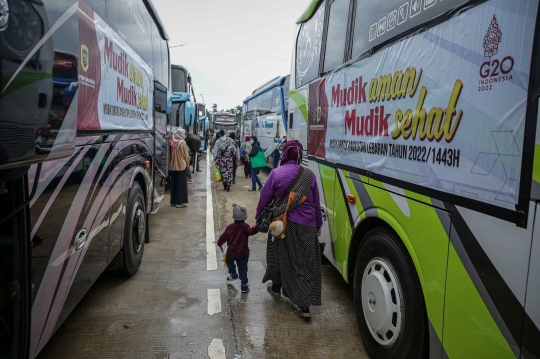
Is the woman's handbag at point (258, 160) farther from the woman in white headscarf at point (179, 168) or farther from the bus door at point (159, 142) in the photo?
the bus door at point (159, 142)

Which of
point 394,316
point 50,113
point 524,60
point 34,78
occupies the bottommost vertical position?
point 394,316

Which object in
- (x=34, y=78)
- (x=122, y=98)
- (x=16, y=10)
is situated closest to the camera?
(x=16, y=10)

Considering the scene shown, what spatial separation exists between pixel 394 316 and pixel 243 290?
209cm

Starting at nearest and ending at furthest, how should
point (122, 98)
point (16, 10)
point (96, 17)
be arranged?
1. point (16, 10)
2. point (96, 17)
3. point (122, 98)

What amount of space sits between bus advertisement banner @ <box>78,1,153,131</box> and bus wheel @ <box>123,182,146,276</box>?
0.86m

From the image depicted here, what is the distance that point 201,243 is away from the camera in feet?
22.0

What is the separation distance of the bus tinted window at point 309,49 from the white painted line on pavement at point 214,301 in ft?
9.64

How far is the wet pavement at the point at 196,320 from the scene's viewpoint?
135 inches

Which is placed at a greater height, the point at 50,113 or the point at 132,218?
the point at 50,113

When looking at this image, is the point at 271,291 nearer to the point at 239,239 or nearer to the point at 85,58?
the point at 239,239

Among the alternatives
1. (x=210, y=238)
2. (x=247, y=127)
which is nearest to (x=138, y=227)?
(x=210, y=238)

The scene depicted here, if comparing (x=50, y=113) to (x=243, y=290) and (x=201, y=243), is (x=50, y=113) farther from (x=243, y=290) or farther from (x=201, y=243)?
(x=201, y=243)

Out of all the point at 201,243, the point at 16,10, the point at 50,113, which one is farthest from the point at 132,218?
the point at 16,10

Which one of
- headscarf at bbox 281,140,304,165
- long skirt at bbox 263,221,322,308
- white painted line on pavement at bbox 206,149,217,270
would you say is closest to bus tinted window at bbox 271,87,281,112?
white painted line on pavement at bbox 206,149,217,270
